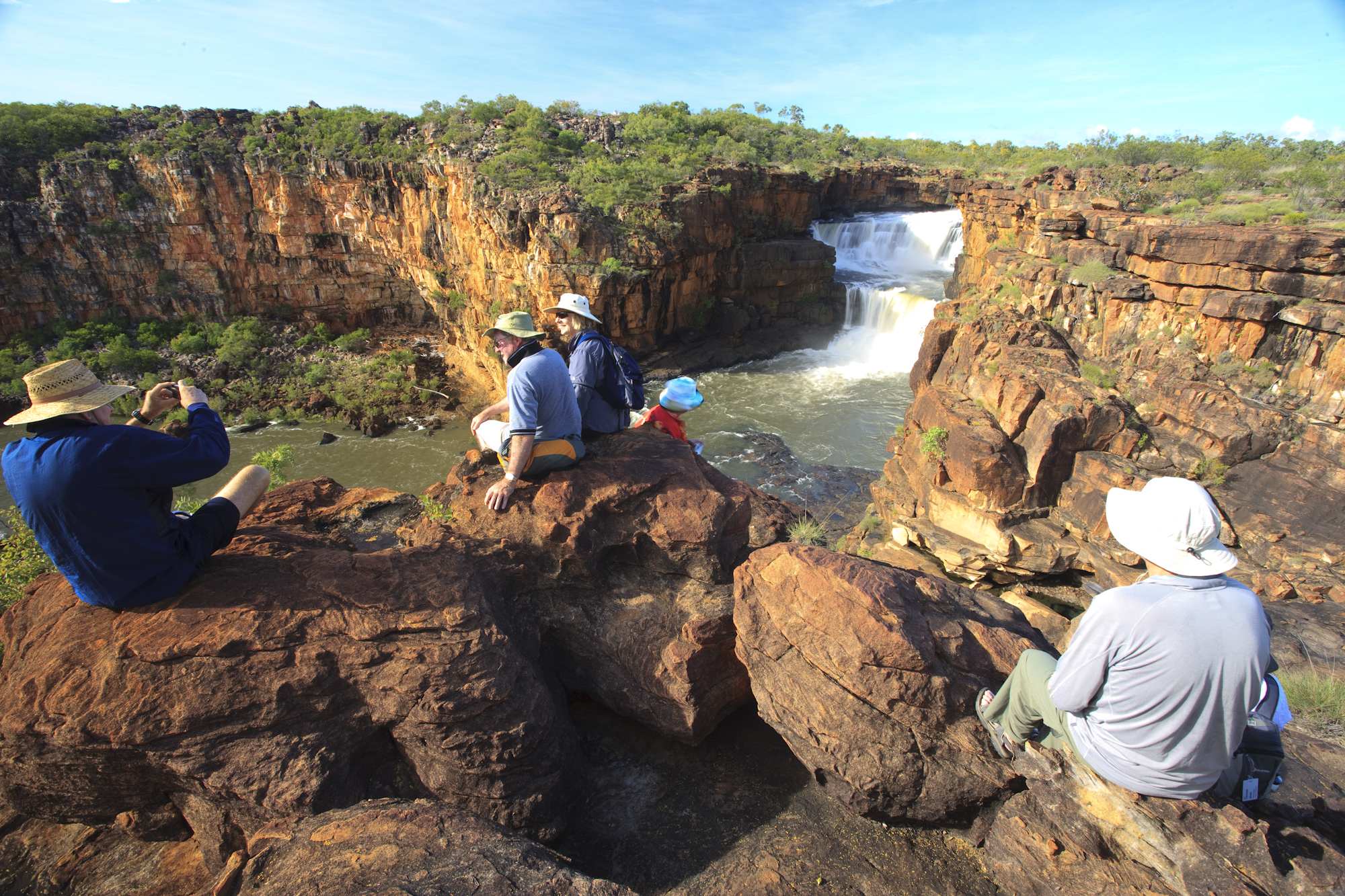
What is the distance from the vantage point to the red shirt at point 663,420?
5.46 metres

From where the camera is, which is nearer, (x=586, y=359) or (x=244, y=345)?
(x=586, y=359)

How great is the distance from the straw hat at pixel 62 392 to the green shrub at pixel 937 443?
11.4m

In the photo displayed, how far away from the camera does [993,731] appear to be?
10.1 feet

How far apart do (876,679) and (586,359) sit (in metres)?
2.88

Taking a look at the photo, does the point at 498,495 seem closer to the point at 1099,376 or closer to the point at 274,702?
the point at 274,702

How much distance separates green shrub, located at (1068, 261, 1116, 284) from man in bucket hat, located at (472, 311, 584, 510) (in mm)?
12510

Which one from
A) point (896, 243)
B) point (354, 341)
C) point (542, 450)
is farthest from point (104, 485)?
point (896, 243)

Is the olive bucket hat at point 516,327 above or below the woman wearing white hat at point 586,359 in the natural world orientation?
above

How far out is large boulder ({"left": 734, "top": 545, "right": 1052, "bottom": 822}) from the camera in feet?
10.2

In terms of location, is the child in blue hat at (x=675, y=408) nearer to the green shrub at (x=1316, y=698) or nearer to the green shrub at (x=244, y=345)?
the green shrub at (x=1316, y=698)

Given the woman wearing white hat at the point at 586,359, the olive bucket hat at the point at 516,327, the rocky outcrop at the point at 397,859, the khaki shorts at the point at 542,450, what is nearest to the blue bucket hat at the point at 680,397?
the woman wearing white hat at the point at 586,359

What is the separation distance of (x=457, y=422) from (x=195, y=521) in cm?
2253

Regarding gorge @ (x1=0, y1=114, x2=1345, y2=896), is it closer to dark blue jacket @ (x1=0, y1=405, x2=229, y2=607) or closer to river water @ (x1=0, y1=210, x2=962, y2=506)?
dark blue jacket @ (x1=0, y1=405, x2=229, y2=607)

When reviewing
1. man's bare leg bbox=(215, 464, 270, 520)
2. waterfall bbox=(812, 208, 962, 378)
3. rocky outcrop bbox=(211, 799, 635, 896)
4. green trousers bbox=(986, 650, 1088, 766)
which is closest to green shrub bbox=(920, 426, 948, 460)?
green trousers bbox=(986, 650, 1088, 766)
